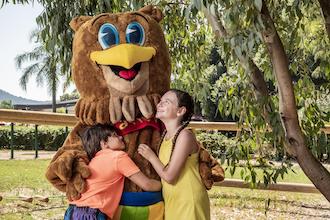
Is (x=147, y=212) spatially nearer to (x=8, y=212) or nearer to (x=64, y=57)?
(x=64, y=57)

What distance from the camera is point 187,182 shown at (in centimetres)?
182

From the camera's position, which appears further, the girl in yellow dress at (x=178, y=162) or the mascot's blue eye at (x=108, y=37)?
the mascot's blue eye at (x=108, y=37)

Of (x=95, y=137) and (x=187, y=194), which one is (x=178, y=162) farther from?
(x=95, y=137)

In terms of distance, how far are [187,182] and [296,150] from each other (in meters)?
1.14

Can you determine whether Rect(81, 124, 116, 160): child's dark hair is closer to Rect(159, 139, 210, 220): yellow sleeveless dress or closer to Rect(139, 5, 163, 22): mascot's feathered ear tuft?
Rect(159, 139, 210, 220): yellow sleeveless dress

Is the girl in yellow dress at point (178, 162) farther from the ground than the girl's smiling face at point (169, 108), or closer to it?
closer to it

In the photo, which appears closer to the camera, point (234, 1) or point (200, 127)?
point (234, 1)

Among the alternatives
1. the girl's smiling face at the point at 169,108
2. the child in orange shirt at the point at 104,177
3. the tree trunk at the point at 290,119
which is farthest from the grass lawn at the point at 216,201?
the girl's smiling face at the point at 169,108

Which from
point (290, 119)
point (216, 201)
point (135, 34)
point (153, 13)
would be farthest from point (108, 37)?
point (216, 201)

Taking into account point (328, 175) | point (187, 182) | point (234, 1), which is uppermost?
point (234, 1)

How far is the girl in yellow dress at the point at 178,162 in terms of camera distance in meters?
1.80

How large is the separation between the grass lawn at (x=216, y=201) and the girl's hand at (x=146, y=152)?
1844mm

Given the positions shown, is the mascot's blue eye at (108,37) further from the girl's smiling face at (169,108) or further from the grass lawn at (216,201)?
the grass lawn at (216,201)

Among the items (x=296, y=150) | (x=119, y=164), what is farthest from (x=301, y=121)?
(x=119, y=164)
